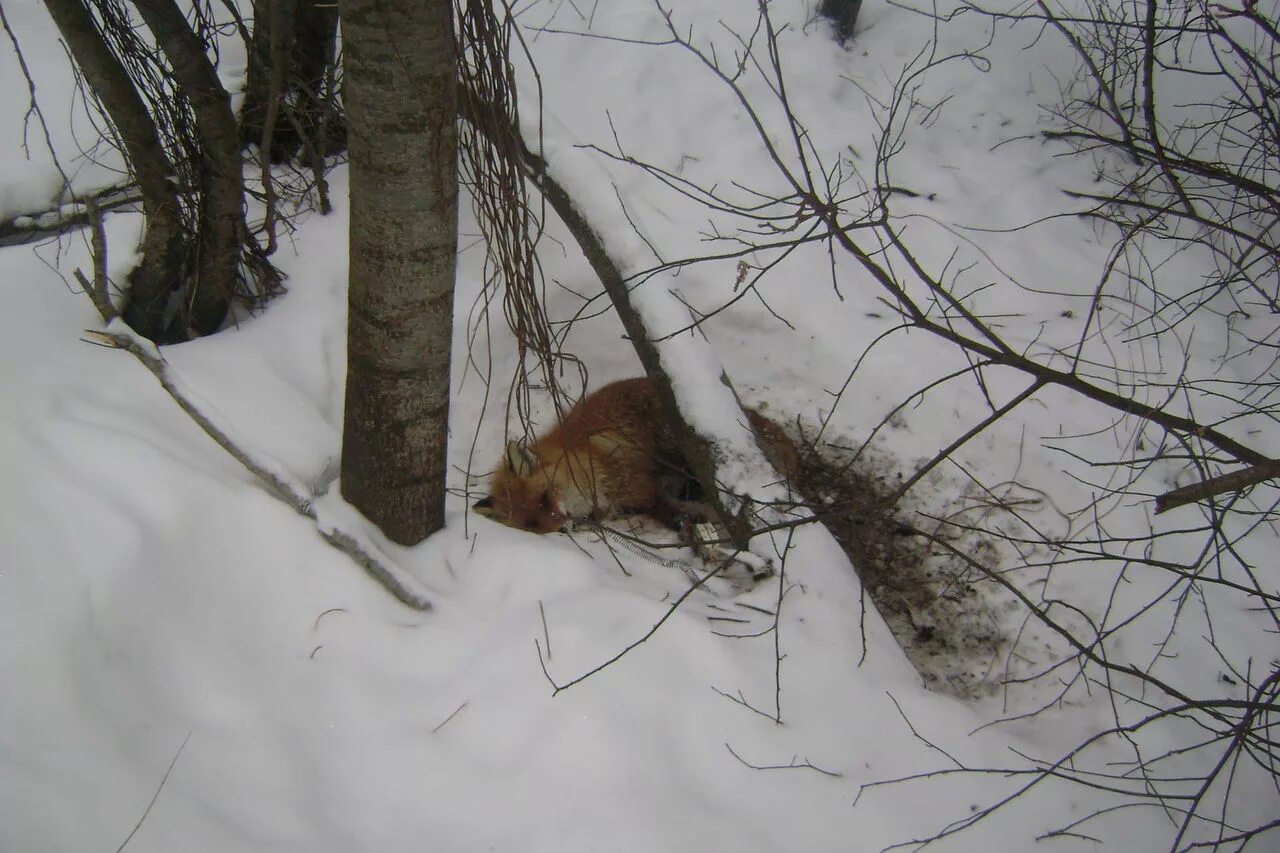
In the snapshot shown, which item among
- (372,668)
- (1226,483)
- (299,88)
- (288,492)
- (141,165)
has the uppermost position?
(299,88)

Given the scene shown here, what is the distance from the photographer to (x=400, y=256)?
1.95 m

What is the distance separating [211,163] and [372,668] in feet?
6.50

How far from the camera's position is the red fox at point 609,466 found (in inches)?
126

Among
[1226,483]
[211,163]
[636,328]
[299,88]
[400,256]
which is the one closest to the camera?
[1226,483]

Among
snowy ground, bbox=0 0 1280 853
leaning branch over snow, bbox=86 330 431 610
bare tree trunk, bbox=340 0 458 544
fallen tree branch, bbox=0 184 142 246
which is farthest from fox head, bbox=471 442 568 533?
fallen tree branch, bbox=0 184 142 246

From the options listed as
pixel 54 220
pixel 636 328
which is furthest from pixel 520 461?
pixel 54 220

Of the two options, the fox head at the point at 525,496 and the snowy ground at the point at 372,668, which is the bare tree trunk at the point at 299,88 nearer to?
the snowy ground at the point at 372,668

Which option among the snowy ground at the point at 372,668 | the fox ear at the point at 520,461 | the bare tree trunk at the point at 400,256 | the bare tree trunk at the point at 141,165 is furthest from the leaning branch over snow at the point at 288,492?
the fox ear at the point at 520,461

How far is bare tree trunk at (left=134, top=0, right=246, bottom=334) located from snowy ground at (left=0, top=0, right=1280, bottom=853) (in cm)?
18

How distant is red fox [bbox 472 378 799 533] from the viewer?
126 inches

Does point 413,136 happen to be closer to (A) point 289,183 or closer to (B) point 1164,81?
(A) point 289,183

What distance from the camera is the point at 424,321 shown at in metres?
2.07

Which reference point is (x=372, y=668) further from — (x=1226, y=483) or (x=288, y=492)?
(x=1226, y=483)

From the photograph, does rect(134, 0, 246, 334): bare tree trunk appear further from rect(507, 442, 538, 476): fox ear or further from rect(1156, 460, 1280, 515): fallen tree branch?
rect(1156, 460, 1280, 515): fallen tree branch
